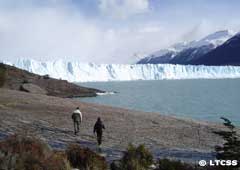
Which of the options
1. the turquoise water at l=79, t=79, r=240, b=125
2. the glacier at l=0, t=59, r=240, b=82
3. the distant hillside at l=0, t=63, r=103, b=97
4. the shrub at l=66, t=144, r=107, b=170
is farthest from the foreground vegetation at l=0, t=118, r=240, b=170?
the glacier at l=0, t=59, r=240, b=82

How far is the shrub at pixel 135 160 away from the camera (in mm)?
8844

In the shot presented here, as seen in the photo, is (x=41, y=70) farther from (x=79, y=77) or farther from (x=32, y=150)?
(x=32, y=150)

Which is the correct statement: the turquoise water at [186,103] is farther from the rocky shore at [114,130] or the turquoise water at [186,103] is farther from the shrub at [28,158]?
the shrub at [28,158]

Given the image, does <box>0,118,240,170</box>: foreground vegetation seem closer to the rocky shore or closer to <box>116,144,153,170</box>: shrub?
<box>116,144,153,170</box>: shrub

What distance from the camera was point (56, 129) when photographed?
1786 centimetres

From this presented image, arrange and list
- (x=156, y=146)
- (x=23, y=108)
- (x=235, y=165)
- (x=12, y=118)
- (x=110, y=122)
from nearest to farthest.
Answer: (x=235, y=165) → (x=156, y=146) → (x=12, y=118) → (x=110, y=122) → (x=23, y=108)

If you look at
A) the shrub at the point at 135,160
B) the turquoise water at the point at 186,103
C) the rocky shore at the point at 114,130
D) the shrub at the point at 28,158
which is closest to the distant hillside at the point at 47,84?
the turquoise water at the point at 186,103

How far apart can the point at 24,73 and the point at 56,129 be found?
49.9m

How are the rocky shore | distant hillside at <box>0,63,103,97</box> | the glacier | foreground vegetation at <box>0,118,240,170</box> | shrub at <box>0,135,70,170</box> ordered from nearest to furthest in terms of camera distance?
shrub at <box>0,135,70,170</box>, foreground vegetation at <box>0,118,240,170</box>, the rocky shore, distant hillside at <box>0,63,103,97</box>, the glacier

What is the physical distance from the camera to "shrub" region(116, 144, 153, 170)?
29.0ft

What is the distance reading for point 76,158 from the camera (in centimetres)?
940

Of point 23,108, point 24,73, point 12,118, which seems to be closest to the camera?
point 12,118

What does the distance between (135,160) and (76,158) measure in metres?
1.26

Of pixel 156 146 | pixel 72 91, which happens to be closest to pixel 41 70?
pixel 72 91
